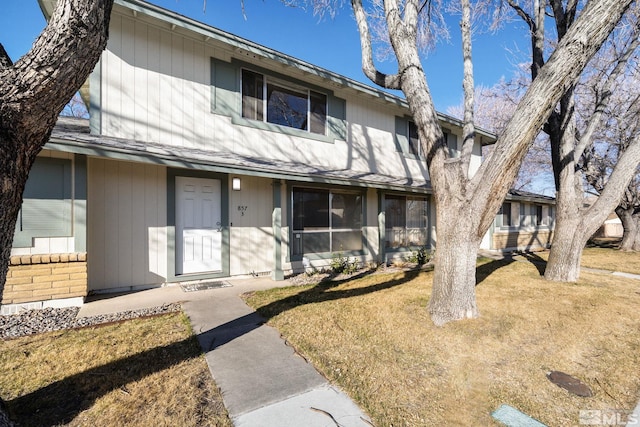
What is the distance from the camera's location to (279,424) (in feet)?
6.80

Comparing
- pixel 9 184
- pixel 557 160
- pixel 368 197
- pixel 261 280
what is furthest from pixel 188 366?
pixel 557 160

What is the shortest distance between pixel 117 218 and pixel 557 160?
9.27m

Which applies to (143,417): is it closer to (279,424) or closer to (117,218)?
(279,424)

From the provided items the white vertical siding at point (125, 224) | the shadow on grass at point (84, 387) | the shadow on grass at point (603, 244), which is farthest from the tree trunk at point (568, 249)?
the shadow on grass at point (603, 244)

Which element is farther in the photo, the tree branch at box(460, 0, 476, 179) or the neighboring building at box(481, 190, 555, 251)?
the neighboring building at box(481, 190, 555, 251)

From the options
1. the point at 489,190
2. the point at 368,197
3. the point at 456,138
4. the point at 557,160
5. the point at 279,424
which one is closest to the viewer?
the point at 279,424

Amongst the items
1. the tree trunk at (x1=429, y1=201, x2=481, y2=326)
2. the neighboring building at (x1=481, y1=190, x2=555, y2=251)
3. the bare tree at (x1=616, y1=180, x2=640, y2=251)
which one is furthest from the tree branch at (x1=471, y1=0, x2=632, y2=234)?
the bare tree at (x1=616, y1=180, x2=640, y2=251)

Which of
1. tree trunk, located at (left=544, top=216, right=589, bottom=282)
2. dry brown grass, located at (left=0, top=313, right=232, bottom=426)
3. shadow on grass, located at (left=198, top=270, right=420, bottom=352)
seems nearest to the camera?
dry brown grass, located at (left=0, top=313, right=232, bottom=426)

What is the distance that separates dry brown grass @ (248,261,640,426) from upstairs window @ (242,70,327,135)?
4.42 m

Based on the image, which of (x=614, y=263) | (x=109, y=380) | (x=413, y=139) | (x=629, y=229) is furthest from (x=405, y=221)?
(x=629, y=229)

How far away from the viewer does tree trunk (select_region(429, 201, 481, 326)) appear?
3768 mm

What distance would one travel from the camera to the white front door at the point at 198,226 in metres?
6.04

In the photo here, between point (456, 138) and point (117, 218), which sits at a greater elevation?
point (456, 138)

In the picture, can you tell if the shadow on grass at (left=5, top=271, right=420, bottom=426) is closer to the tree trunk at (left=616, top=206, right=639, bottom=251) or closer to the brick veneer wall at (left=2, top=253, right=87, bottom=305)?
the brick veneer wall at (left=2, top=253, right=87, bottom=305)
